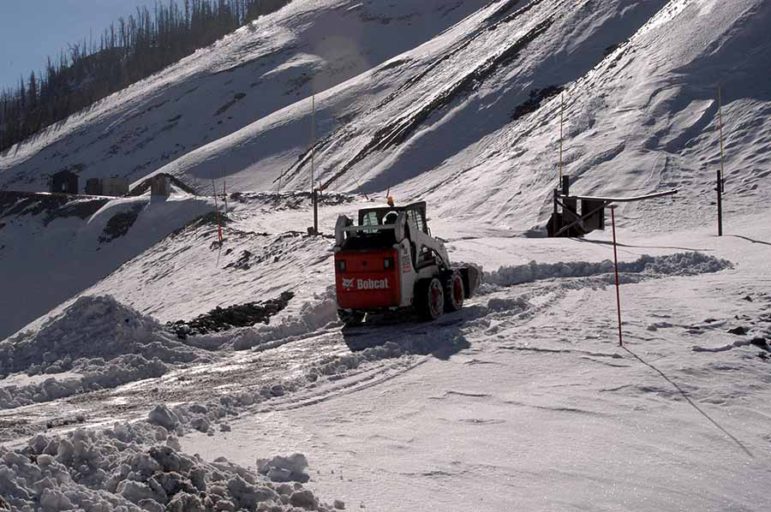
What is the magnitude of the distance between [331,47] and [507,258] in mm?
95599

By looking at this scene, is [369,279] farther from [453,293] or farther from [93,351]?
[93,351]

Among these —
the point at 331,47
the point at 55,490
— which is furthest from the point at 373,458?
the point at 331,47

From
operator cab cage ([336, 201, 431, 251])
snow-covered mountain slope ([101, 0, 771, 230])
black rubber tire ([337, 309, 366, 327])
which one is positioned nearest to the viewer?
operator cab cage ([336, 201, 431, 251])

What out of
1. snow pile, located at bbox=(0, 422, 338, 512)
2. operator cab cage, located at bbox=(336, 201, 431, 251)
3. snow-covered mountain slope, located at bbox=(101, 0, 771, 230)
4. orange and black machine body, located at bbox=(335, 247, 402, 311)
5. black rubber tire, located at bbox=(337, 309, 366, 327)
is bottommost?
black rubber tire, located at bbox=(337, 309, 366, 327)

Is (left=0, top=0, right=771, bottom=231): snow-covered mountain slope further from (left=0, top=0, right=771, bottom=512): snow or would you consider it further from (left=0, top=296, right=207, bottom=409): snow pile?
(left=0, top=296, right=207, bottom=409): snow pile

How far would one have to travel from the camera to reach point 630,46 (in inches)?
1939

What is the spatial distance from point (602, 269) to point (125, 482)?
16070 millimetres

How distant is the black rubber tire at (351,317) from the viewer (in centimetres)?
1659

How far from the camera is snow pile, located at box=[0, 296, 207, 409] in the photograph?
1270 centimetres

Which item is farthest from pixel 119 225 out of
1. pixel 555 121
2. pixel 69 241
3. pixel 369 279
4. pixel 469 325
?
pixel 469 325

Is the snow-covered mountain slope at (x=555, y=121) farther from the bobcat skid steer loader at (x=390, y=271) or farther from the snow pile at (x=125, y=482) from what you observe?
the snow pile at (x=125, y=482)

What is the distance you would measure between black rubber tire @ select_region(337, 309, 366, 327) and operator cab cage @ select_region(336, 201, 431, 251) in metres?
1.40

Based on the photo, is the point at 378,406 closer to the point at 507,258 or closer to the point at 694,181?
the point at 507,258

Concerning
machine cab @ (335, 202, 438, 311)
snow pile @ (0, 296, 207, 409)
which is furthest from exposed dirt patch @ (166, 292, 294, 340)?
machine cab @ (335, 202, 438, 311)
